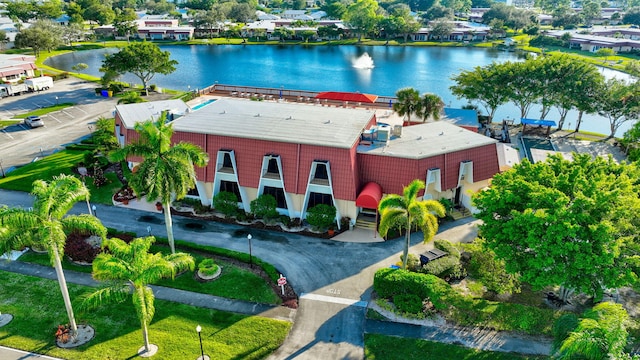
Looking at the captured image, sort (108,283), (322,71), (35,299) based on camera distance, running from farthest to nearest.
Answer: (322,71) < (35,299) < (108,283)

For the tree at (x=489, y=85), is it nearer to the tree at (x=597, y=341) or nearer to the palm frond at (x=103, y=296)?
the tree at (x=597, y=341)

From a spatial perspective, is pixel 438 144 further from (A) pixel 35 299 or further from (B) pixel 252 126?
(A) pixel 35 299

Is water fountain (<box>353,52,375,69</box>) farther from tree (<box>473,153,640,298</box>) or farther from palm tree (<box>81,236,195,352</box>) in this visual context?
palm tree (<box>81,236,195,352</box>)

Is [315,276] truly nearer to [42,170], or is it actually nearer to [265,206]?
[265,206]

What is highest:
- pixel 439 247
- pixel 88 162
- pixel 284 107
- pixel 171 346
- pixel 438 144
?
pixel 284 107

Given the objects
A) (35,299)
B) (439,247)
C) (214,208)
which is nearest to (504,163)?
(439,247)

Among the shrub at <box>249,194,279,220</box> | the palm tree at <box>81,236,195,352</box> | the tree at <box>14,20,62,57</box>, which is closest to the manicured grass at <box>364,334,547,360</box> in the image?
the palm tree at <box>81,236,195,352</box>

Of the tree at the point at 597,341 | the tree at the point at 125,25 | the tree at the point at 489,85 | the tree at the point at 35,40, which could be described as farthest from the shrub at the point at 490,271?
the tree at the point at 125,25
